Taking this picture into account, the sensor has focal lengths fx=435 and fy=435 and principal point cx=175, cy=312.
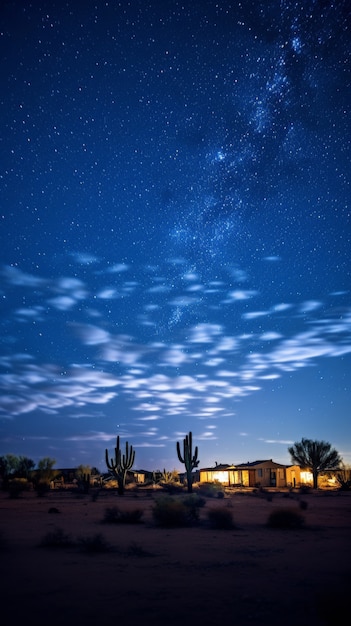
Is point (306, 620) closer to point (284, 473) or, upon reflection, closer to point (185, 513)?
point (185, 513)

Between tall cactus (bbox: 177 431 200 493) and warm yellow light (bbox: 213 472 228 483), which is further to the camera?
warm yellow light (bbox: 213 472 228 483)

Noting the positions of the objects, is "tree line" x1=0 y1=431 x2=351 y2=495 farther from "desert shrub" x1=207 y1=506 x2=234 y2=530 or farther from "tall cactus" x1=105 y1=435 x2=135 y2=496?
"desert shrub" x1=207 y1=506 x2=234 y2=530

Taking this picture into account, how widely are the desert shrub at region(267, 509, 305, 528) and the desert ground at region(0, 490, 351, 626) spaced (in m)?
1.55

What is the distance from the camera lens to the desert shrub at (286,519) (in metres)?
15.4

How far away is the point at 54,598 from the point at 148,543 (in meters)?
5.88

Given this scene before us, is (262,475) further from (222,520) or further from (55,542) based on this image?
(55,542)

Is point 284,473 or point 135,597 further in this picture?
point 284,473

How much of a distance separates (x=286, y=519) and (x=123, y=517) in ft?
21.0

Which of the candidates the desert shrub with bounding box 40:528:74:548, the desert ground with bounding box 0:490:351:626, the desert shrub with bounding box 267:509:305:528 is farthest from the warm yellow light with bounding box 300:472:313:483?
the desert shrub with bounding box 40:528:74:548

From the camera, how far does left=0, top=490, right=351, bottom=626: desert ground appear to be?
5.80 m

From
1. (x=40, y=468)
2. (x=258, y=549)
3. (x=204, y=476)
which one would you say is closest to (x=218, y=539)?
(x=258, y=549)

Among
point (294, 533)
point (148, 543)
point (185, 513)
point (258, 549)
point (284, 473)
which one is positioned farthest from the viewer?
point (284, 473)

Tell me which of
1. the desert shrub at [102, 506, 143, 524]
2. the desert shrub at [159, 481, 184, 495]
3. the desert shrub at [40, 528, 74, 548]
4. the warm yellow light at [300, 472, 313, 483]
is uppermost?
the desert shrub at [40, 528, 74, 548]

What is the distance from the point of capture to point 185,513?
1719cm
